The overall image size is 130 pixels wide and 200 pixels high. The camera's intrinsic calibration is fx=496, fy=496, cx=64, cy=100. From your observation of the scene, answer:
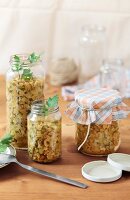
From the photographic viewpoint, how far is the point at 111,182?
1067 mm

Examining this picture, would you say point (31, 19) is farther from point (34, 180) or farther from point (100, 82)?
point (34, 180)

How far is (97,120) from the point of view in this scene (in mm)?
1142

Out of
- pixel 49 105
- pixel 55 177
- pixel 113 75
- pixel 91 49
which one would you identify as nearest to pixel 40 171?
pixel 55 177

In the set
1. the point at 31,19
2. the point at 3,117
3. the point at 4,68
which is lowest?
the point at 3,117

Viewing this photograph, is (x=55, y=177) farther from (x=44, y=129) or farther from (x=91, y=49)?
(x=91, y=49)

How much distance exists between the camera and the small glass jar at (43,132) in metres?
1.11

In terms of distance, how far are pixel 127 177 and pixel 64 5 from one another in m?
1.06

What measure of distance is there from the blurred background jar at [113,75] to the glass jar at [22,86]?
642 mm

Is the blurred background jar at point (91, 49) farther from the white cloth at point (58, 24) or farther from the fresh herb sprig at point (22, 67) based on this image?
the fresh herb sprig at point (22, 67)

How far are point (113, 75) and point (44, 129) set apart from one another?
78 cm

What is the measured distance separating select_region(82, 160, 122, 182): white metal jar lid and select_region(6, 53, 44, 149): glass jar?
0.65ft

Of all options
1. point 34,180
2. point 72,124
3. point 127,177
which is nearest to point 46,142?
point 34,180

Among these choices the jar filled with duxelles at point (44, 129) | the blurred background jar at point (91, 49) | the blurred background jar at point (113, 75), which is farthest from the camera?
the blurred background jar at point (91, 49)

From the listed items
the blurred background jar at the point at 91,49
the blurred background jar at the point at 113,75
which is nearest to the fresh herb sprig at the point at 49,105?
the blurred background jar at the point at 113,75
